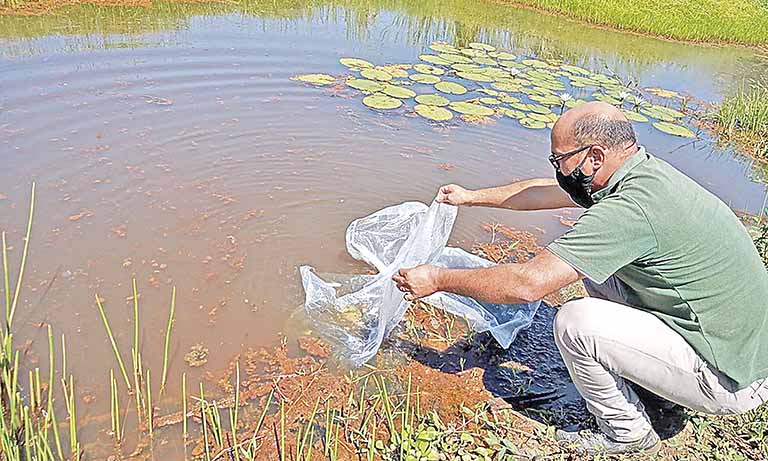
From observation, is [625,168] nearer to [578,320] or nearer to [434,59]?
[578,320]

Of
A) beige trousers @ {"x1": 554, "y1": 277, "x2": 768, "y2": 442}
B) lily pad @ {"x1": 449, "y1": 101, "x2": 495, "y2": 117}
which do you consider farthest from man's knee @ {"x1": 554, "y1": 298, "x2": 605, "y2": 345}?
lily pad @ {"x1": 449, "y1": 101, "x2": 495, "y2": 117}

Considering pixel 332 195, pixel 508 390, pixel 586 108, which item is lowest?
pixel 508 390

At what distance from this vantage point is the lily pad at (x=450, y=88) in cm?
637

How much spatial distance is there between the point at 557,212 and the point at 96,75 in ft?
13.3

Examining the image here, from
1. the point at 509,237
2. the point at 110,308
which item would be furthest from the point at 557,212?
the point at 110,308

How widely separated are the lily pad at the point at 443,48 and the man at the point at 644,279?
19.3ft

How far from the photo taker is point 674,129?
6.31 m

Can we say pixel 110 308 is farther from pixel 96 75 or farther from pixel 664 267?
pixel 96 75

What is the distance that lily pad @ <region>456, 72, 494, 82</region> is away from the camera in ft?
22.7

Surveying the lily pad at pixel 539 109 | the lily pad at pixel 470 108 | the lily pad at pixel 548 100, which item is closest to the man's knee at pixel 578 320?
the lily pad at pixel 470 108

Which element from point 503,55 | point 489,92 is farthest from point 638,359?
point 503,55

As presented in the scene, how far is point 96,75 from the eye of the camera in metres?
5.43

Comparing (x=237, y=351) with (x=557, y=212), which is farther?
(x=557, y=212)

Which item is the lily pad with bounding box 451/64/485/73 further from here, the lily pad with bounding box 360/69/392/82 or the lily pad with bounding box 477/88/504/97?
the lily pad with bounding box 360/69/392/82
